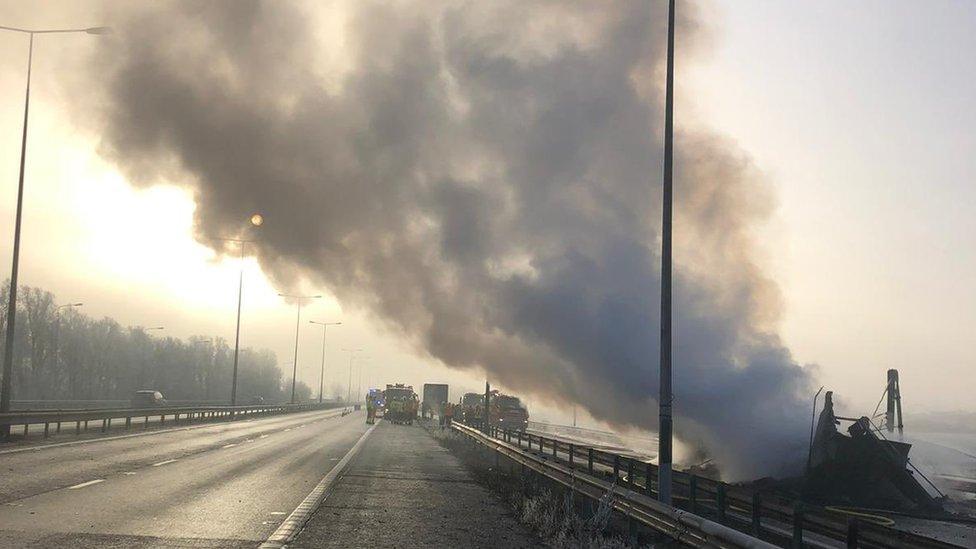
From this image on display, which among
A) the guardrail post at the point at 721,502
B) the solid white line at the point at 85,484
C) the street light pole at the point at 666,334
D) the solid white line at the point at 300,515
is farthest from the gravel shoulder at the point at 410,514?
the solid white line at the point at 85,484

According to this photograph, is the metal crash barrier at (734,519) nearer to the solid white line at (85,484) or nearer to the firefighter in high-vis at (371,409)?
the solid white line at (85,484)

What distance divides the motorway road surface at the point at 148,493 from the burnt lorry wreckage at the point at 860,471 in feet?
44.5

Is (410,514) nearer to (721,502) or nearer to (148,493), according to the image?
(148,493)

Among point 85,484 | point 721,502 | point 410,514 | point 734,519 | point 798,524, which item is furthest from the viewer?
point 85,484

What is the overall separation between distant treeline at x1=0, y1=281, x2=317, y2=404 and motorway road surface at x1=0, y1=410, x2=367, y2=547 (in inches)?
2772

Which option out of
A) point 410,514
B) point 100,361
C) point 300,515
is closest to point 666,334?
point 410,514

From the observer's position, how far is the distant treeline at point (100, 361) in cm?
9481

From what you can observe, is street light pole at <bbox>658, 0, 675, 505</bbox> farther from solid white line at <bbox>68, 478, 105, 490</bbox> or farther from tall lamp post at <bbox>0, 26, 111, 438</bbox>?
tall lamp post at <bbox>0, 26, 111, 438</bbox>

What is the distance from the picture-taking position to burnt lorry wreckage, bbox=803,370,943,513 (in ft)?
73.3

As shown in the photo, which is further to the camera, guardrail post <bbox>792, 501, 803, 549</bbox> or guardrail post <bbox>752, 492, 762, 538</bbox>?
guardrail post <bbox>752, 492, 762, 538</bbox>

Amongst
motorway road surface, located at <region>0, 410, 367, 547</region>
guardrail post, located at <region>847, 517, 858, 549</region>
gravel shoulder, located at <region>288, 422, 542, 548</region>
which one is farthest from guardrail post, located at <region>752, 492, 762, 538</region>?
motorway road surface, located at <region>0, 410, 367, 547</region>

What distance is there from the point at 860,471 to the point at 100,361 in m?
104

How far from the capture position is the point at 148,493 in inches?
579

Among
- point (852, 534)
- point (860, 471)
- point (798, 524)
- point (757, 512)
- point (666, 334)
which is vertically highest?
point (666, 334)
